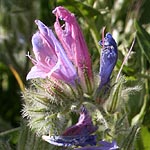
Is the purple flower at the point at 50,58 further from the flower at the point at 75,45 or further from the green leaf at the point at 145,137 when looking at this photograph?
the green leaf at the point at 145,137

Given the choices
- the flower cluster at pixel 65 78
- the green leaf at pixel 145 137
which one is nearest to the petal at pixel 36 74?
the flower cluster at pixel 65 78

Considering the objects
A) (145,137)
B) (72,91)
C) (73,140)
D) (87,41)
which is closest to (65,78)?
(72,91)

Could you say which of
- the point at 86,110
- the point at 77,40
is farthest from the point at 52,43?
the point at 86,110

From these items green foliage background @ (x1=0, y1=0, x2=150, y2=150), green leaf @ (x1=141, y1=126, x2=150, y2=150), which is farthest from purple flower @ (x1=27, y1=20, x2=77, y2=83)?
green leaf @ (x1=141, y1=126, x2=150, y2=150)

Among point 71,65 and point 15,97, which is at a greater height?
point 71,65

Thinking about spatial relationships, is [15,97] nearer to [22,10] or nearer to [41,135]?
[22,10]

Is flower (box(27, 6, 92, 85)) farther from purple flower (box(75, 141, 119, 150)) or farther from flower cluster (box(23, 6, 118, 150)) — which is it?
→ purple flower (box(75, 141, 119, 150))

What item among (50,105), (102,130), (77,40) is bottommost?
(102,130)
